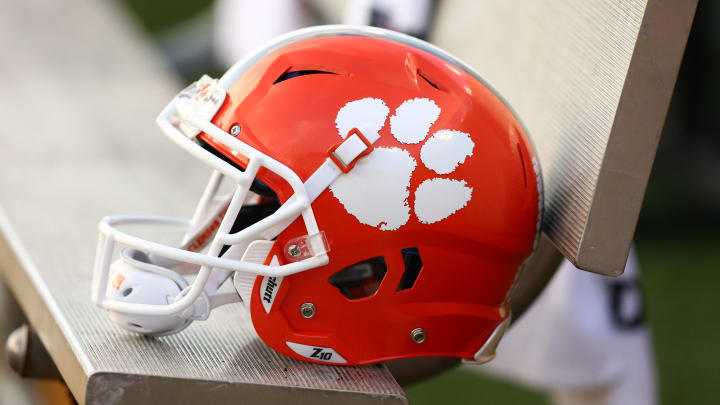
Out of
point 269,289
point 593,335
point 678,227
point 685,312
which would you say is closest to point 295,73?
point 269,289

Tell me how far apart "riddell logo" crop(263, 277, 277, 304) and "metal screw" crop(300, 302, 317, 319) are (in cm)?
3

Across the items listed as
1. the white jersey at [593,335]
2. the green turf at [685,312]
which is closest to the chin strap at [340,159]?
the white jersey at [593,335]

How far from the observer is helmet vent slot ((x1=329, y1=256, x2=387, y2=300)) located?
1.02m

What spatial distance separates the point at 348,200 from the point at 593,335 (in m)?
0.79

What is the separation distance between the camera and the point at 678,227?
9.10 ft

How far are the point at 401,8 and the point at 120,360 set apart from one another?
945mm

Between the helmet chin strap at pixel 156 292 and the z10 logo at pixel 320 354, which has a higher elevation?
the helmet chin strap at pixel 156 292

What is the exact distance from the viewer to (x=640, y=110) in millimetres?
868

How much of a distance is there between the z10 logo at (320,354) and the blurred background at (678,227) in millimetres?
847

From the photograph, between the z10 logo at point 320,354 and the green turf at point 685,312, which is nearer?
the z10 logo at point 320,354

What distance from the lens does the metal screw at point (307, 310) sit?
929mm

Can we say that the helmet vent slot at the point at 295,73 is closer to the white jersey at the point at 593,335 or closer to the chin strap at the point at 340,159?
the chin strap at the point at 340,159

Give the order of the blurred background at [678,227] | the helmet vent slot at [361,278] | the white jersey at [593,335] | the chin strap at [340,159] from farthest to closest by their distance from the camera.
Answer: the blurred background at [678,227] < the white jersey at [593,335] < the helmet vent slot at [361,278] < the chin strap at [340,159]

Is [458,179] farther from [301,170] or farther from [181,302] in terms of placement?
[181,302]
